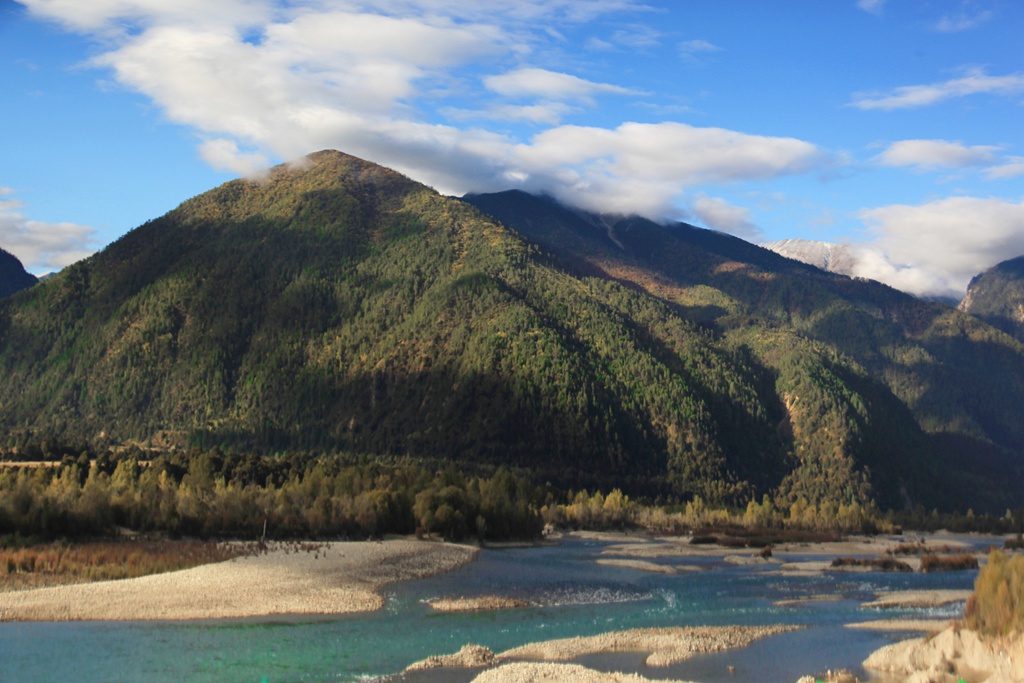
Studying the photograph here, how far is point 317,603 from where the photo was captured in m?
79.9

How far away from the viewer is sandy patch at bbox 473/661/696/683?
5244cm

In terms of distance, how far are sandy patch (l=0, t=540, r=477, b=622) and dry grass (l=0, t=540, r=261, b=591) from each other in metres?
2.84

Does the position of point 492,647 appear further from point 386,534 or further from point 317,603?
point 386,534

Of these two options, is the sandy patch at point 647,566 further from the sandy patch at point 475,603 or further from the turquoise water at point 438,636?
the sandy patch at point 475,603

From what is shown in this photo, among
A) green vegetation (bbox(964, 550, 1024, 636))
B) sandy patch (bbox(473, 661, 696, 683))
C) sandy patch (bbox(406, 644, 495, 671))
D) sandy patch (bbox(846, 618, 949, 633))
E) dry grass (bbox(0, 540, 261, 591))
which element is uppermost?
green vegetation (bbox(964, 550, 1024, 636))

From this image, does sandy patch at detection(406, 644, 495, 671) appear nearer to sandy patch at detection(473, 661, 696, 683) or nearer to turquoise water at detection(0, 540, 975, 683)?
turquoise water at detection(0, 540, 975, 683)

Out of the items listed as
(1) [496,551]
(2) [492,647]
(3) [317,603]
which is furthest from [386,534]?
(2) [492,647]

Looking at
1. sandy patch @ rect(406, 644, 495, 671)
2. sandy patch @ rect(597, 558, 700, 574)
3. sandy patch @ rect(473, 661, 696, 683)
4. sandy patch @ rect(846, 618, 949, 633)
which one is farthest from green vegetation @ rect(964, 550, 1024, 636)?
sandy patch @ rect(597, 558, 700, 574)

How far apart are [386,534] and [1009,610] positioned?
308ft

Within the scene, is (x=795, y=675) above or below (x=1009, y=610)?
below

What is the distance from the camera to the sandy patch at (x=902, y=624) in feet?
247

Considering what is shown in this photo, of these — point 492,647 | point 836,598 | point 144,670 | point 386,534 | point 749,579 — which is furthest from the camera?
point 386,534

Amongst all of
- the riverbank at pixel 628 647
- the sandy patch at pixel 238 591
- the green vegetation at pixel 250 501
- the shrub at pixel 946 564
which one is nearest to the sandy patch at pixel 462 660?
the riverbank at pixel 628 647

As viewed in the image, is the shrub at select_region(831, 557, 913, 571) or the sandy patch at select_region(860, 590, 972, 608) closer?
the sandy patch at select_region(860, 590, 972, 608)
